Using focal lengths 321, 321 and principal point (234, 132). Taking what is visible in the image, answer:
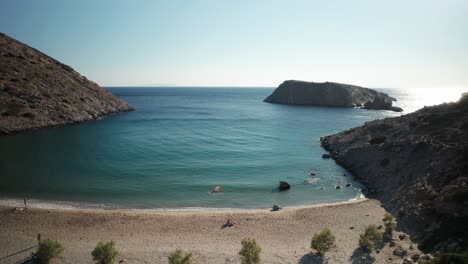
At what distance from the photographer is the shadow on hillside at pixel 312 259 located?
2481 centimetres

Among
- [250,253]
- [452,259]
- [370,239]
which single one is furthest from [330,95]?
[250,253]

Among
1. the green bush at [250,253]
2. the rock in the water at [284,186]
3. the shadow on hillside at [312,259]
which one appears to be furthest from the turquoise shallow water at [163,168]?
the green bush at [250,253]

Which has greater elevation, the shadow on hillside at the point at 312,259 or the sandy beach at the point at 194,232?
the shadow on hillside at the point at 312,259

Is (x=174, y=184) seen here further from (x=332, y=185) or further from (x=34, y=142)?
(x=34, y=142)

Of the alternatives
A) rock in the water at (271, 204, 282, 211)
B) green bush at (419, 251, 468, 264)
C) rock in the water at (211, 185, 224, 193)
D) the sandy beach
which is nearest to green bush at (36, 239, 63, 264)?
the sandy beach

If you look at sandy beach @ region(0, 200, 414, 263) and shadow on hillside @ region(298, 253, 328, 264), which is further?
sandy beach @ region(0, 200, 414, 263)

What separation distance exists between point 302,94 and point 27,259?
18284cm

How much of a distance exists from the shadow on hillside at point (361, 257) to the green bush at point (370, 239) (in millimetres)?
509

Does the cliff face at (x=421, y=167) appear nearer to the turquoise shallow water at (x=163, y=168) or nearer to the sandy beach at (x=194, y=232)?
the sandy beach at (x=194, y=232)

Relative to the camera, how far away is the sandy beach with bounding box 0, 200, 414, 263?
83.4 feet

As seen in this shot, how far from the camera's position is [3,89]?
297 feet

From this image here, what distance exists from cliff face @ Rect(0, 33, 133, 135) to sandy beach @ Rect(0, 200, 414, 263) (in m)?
58.0

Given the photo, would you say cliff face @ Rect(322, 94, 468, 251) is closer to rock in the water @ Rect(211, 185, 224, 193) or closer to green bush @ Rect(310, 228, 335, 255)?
green bush @ Rect(310, 228, 335, 255)

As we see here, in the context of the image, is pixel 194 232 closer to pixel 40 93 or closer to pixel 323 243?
pixel 323 243
